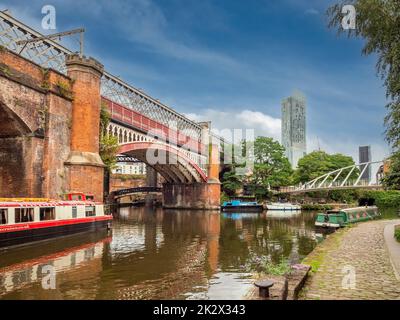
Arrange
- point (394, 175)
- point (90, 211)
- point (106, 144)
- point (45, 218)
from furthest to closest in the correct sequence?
point (106, 144) → point (90, 211) → point (45, 218) → point (394, 175)

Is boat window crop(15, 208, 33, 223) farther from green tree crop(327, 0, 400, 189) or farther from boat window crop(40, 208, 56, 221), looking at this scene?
green tree crop(327, 0, 400, 189)

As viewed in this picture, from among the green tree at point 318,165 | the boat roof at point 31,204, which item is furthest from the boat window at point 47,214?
the green tree at point 318,165

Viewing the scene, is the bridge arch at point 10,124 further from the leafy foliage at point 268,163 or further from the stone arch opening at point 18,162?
the leafy foliage at point 268,163

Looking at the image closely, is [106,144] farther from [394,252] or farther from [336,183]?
Answer: [336,183]

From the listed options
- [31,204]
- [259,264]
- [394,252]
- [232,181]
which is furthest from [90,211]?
[232,181]

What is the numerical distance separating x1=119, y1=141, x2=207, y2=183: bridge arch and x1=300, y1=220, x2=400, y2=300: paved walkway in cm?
2505

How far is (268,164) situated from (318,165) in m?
13.0

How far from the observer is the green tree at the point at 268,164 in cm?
6041

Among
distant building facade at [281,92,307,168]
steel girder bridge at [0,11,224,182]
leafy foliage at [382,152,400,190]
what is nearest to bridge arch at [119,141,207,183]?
steel girder bridge at [0,11,224,182]

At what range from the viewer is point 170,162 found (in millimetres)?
49750

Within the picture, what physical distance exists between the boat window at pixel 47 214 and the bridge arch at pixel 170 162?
1583cm

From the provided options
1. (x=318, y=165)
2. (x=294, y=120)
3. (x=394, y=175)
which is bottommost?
(x=394, y=175)

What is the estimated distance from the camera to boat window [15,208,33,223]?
17.1m
